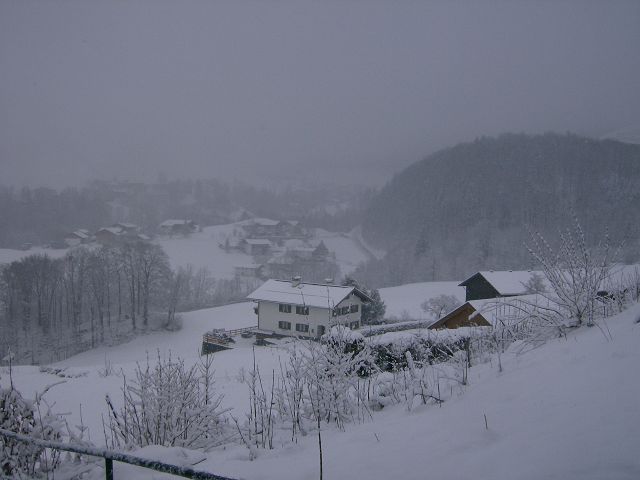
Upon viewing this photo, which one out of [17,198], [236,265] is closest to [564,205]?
[236,265]

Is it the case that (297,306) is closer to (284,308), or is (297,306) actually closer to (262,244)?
(284,308)

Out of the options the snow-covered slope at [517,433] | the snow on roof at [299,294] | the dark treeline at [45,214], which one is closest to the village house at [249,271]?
the snow on roof at [299,294]

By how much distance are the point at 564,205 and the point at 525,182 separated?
16.5 m

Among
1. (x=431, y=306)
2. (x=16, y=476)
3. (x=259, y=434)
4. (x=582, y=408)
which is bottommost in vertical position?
(x=431, y=306)

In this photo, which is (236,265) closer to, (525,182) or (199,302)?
(199,302)

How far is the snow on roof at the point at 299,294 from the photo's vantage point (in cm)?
3256

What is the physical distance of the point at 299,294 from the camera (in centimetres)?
3316

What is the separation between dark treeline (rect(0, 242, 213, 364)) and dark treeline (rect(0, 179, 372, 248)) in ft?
151

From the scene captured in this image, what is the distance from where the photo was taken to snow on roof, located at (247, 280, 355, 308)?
32562 mm

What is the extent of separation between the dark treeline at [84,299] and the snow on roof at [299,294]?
1382 cm

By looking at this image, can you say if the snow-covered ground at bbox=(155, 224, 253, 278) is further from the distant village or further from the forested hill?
the forested hill

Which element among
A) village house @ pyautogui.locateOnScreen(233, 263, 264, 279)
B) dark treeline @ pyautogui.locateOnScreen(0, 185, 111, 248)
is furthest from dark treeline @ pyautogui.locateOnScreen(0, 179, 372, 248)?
village house @ pyautogui.locateOnScreen(233, 263, 264, 279)

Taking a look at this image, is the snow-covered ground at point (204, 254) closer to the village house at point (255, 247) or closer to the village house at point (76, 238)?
the village house at point (255, 247)

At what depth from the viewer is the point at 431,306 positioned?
39.0 m
